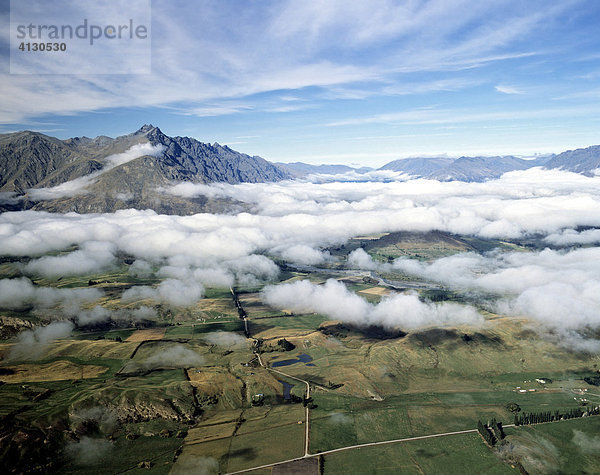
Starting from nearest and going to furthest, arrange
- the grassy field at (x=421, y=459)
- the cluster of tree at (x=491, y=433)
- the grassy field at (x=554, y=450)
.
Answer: the grassy field at (x=421, y=459)
the grassy field at (x=554, y=450)
the cluster of tree at (x=491, y=433)

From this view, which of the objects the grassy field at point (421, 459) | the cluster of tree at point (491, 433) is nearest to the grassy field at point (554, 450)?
the cluster of tree at point (491, 433)

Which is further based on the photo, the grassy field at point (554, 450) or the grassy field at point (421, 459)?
the grassy field at point (554, 450)

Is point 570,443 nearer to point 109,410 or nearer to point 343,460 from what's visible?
point 343,460

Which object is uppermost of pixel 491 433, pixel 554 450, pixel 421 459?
pixel 421 459

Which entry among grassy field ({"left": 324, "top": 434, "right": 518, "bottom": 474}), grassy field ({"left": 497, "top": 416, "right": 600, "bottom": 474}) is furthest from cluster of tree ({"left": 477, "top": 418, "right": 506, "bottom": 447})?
grassy field ({"left": 324, "top": 434, "right": 518, "bottom": 474})

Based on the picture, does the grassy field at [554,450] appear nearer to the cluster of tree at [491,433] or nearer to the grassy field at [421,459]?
the cluster of tree at [491,433]

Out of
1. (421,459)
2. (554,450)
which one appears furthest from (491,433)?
(421,459)

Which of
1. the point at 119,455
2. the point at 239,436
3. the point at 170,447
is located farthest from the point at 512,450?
the point at 119,455

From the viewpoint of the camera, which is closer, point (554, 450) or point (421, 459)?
point (421, 459)

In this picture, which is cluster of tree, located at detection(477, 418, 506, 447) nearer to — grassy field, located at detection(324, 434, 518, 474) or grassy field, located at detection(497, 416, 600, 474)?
grassy field, located at detection(497, 416, 600, 474)

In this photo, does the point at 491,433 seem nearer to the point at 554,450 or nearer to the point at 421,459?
the point at 554,450

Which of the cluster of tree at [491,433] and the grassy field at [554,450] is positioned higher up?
the cluster of tree at [491,433]
